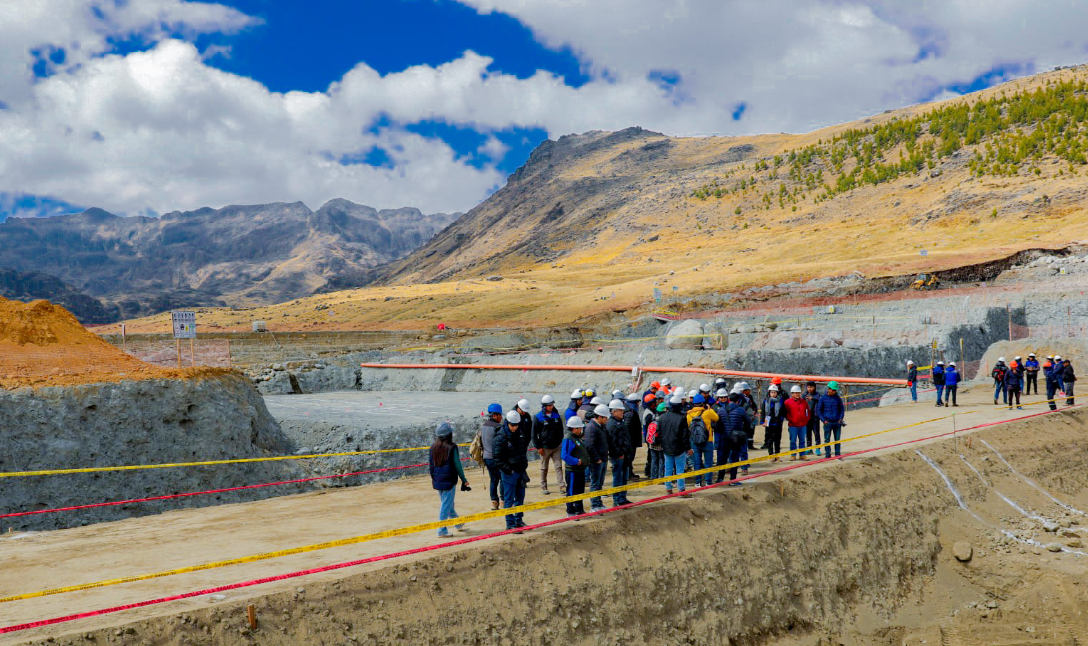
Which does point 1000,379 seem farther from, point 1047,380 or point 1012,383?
point 1047,380

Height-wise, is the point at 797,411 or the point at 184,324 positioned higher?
the point at 184,324

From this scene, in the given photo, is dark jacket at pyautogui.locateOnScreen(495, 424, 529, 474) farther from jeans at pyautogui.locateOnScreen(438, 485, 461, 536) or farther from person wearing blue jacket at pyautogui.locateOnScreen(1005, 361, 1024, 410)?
person wearing blue jacket at pyautogui.locateOnScreen(1005, 361, 1024, 410)

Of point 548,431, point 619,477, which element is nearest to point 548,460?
point 548,431

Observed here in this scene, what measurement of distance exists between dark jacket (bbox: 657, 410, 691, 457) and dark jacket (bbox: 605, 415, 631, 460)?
2.60 feet

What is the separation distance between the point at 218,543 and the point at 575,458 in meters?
5.36

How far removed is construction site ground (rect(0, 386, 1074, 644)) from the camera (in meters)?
7.74

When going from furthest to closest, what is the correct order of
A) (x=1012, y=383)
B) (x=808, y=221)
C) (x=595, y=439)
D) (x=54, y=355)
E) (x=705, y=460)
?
1. (x=808, y=221)
2. (x=1012, y=383)
3. (x=54, y=355)
4. (x=705, y=460)
5. (x=595, y=439)

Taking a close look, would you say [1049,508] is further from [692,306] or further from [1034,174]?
[1034,174]

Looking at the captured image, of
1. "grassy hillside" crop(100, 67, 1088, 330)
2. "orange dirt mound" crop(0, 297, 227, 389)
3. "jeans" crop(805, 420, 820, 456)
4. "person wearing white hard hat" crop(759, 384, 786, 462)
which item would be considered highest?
"grassy hillside" crop(100, 67, 1088, 330)

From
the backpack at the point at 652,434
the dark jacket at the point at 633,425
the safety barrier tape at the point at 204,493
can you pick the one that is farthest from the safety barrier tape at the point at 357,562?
the safety barrier tape at the point at 204,493

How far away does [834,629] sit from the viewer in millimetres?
11680

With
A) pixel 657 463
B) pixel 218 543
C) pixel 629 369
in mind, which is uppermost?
pixel 629 369

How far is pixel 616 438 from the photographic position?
11039mm

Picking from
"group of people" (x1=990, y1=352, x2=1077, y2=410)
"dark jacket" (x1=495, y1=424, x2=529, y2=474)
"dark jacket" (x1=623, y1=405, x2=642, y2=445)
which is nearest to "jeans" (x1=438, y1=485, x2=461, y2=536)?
"dark jacket" (x1=495, y1=424, x2=529, y2=474)
